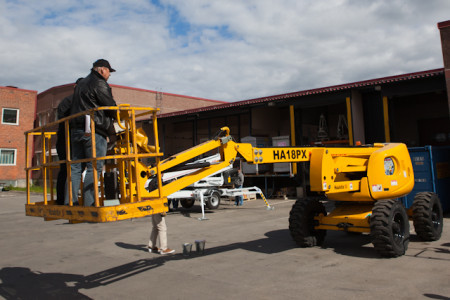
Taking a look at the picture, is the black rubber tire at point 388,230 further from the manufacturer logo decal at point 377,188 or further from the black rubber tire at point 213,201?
the black rubber tire at point 213,201

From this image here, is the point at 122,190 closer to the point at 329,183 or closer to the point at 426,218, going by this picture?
the point at 329,183

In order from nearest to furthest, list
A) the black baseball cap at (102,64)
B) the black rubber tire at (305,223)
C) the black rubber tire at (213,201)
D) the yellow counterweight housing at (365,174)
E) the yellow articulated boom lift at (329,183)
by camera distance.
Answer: the black baseball cap at (102,64), the yellow articulated boom lift at (329,183), the yellow counterweight housing at (365,174), the black rubber tire at (305,223), the black rubber tire at (213,201)

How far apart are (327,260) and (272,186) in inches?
560

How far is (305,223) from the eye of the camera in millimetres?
7477

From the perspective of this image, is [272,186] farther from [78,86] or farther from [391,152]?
[78,86]

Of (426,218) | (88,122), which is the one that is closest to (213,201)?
(426,218)

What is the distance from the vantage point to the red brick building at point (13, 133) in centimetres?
3294

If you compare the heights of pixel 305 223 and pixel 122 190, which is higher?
pixel 122 190

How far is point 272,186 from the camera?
2073 cm

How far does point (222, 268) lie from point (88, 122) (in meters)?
3.45

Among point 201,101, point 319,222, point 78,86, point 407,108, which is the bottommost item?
point 319,222

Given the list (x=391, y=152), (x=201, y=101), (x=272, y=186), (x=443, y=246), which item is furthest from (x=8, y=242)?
(x=201, y=101)

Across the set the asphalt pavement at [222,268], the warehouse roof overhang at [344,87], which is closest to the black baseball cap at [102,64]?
the asphalt pavement at [222,268]

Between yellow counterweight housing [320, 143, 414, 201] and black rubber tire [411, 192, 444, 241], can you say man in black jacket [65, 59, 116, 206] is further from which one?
black rubber tire [411, 192, 444, 241]
